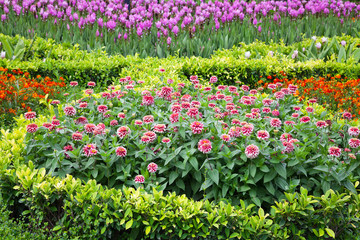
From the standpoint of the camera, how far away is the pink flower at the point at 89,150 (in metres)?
2.69

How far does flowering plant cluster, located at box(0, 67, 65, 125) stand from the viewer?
183 inches

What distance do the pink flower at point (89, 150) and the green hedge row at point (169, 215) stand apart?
0.70 feet

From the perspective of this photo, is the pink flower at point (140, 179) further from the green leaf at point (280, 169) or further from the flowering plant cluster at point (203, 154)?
the green leaf at point (280, 169)

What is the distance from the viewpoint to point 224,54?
6.95m

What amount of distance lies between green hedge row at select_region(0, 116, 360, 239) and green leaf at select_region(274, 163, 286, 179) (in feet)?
0.53

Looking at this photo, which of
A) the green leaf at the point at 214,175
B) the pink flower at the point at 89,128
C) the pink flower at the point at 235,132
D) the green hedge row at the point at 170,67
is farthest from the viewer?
the green hedge row at the point at 170,67

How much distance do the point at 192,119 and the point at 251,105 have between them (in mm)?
927

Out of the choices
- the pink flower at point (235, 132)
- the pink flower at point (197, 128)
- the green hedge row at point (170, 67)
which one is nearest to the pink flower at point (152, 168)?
the pink flower at point (197, 128)

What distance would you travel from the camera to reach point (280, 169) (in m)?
2.69

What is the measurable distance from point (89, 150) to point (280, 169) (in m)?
1.42

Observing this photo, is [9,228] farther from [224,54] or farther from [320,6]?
[320,6]

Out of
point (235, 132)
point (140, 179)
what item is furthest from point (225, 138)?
point (140, 179)

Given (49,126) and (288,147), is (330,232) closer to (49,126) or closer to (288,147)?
(288,147)

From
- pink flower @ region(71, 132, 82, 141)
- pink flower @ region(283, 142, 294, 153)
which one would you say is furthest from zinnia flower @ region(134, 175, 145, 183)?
pink flower @ region(283, 142, 294, 153)
